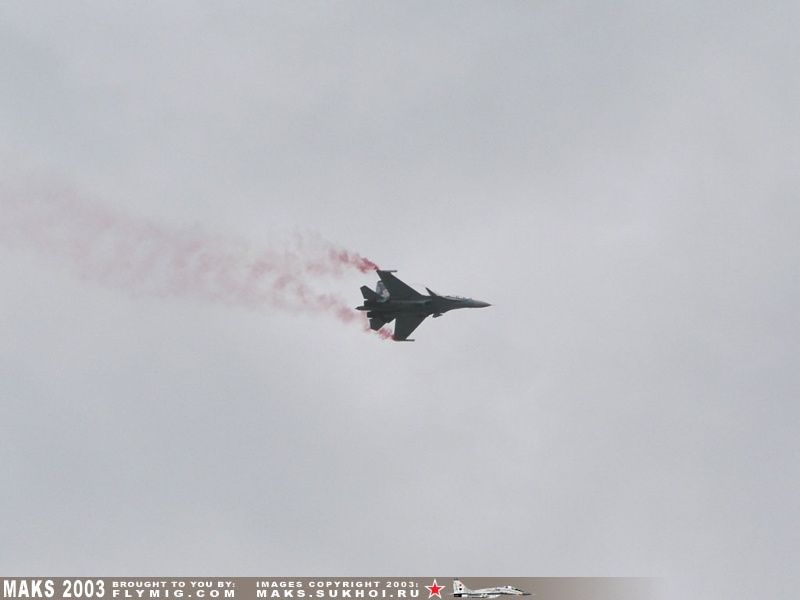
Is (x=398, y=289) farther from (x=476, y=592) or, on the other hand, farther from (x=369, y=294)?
(x=476, y=592)

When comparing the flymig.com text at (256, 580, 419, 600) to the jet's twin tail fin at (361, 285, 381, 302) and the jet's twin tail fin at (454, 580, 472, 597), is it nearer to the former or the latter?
the jet's twin tail fin at (454, 580, 472, 597)

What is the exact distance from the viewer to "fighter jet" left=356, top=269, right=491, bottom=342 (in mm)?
149250

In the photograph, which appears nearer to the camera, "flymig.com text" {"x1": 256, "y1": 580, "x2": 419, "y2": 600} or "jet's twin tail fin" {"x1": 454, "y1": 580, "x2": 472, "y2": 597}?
"flymig.com text" {"x1": 256, "y1": 580, "x2": 419, "y2": 600}

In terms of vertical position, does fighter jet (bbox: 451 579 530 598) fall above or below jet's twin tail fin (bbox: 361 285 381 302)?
below

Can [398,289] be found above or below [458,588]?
above

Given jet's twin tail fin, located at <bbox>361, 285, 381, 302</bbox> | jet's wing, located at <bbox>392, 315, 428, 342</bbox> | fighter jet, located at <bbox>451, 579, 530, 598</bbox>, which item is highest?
jet's twin tail fin, located at <bbox>361, 285, 381, 302</bbox>

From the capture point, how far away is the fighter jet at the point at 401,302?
149250 millimetres

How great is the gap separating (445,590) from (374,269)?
39.3m

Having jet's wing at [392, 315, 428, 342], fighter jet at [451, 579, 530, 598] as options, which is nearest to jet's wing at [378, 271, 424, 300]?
jet's wing at [392, 315, 428, 342]

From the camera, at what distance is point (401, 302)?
150000mm

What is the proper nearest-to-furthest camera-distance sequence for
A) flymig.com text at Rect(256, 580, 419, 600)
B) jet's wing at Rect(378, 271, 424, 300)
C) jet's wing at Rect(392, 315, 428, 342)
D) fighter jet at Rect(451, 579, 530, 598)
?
flymig.com text at Rect(256, 580, 419, 600)
fighter jet at Rect(451, 579, 530, 598)
jet's wing at Rect(378, 271, 424, 300)
jet's wing at Rect(392, 315, 428, 342)

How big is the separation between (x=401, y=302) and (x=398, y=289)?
67.0 inches

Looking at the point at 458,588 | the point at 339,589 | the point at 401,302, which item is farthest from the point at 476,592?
the point at 401,302

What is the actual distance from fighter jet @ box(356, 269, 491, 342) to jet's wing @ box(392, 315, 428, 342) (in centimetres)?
80
